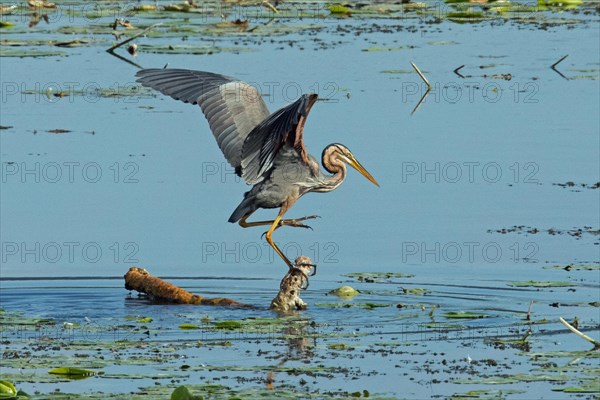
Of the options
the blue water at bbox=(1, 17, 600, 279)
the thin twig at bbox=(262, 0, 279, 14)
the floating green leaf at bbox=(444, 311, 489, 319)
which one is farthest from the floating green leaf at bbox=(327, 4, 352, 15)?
the floating green leaf at bbox=(444, 311, 489, 319)

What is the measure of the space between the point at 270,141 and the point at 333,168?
901mm

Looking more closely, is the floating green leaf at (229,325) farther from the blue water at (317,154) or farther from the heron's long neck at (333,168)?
the blue water at (317,154)

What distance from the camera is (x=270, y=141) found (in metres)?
8.78

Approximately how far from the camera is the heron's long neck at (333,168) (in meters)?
9.52

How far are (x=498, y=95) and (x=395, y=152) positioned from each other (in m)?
2.88

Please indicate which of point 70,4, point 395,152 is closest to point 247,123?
point 395,152

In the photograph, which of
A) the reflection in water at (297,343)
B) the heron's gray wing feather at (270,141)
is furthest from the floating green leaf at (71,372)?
the heron's gray wing feather at (270,141)

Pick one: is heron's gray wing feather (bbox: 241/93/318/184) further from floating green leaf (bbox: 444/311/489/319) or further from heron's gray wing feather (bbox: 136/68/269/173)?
floating green leaf (bbox: 444/311/489/319)

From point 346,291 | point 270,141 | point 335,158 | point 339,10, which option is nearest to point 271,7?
point 339,10

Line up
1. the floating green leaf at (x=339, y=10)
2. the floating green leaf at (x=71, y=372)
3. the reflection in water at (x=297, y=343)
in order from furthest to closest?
the floating green leaf at (x=339, y=10) < the reflection in water at (x=297, y=343) < the floating green leaf at (x=71, y=372)

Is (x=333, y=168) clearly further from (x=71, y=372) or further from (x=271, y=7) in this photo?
(x=271, y=7)

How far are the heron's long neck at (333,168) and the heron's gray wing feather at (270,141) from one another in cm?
36

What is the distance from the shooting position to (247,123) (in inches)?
362

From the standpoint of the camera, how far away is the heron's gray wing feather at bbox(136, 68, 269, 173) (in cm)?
912
